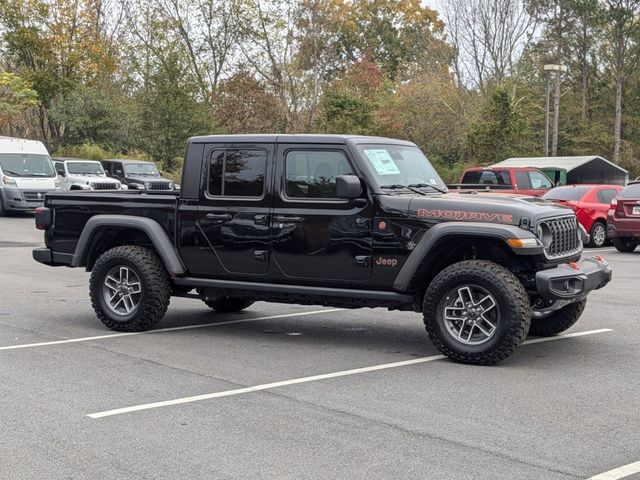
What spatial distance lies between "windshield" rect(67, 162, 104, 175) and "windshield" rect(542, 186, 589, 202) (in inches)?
677

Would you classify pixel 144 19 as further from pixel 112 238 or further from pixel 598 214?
pixel 112 238

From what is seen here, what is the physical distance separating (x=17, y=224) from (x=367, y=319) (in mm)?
18235

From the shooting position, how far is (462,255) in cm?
841

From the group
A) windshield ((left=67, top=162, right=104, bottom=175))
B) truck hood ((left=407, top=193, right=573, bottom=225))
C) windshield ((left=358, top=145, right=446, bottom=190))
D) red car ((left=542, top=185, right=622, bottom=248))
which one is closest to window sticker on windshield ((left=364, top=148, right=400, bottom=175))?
windshield ((left=358, top=145, right=446, bottom=190))

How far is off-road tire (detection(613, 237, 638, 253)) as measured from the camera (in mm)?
19875

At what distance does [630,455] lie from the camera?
17.6 ft

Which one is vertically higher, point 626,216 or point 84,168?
point 84,168

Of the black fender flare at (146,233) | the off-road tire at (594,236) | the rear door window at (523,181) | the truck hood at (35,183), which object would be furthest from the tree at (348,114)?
the black fender flare at (146,233)

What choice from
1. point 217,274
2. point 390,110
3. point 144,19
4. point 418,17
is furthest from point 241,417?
point 418,17

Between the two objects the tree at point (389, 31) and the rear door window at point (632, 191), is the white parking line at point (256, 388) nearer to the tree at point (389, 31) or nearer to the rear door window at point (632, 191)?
the rear door window at point (632, 191)

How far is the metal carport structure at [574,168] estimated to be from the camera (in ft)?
102

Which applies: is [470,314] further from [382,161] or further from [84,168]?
[84,168]

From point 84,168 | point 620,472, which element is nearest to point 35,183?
point 84,168

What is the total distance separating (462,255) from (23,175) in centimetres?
2331
